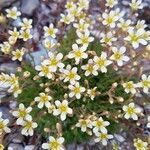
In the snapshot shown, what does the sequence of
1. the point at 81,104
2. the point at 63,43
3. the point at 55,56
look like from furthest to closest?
the point at 63,43 → the point at 81,104 → the point at 55,56

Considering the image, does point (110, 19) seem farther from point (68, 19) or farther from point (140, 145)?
point (140, 145)

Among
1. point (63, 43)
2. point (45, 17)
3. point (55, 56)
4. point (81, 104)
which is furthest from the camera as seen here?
point (45, 17)

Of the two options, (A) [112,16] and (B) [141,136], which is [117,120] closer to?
(B) [141,136]

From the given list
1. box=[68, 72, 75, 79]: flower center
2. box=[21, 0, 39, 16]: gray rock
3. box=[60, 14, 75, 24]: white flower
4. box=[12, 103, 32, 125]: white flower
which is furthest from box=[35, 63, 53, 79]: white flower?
box=[21, 0, 39, 16]: gray rock

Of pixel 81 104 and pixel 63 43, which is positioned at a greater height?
pixel 63 43

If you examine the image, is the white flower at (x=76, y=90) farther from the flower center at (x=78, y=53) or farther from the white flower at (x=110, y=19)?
the white flower at (x=110, y=19)

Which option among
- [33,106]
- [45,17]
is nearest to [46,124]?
[33,106]

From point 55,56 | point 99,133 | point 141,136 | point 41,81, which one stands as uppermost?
point 55,56
